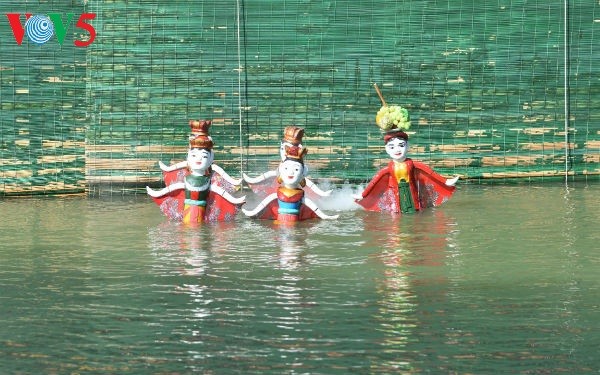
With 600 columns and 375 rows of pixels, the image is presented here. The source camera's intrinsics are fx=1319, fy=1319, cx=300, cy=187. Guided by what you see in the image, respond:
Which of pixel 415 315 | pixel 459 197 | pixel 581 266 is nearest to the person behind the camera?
pixel 415 315

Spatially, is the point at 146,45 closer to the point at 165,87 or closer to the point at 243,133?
the point at 165,87

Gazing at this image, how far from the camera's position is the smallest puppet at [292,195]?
34.5ft

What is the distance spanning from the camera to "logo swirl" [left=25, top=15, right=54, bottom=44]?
1267 cm

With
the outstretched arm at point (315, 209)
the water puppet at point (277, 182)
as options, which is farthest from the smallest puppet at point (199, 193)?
the outstretched arm at point (315, 209)

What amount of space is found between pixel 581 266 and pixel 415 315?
1.90 m

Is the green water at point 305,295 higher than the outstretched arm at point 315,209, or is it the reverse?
the outstretched arm at point 315,209

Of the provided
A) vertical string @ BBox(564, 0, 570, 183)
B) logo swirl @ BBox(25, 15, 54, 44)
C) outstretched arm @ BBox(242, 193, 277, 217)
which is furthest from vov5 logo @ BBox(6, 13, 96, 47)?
vertical string @ BBox(564, 0, 570, 183)

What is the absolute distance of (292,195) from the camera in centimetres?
1052

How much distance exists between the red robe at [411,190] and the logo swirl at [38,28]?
3592 mm

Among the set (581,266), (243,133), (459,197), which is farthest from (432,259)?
(243,133)

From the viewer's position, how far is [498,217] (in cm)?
1078

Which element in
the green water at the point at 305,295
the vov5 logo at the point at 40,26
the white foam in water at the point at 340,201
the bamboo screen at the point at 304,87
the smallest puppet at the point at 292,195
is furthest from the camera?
the bamboo screen at the point at 304,87

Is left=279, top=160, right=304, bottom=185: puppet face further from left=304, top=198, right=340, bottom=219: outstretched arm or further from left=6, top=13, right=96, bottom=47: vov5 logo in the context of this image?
left=6, top=13, right=96, bottom=47: vov5 logo

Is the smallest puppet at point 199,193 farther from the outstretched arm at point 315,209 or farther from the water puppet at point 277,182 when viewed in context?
the outstretched arm at point 315,209
